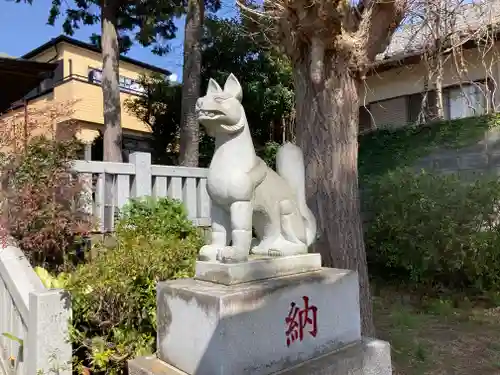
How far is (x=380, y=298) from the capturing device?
6.37 meters

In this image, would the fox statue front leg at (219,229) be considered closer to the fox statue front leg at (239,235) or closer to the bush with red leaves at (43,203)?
the fox statue front leg at (239,235)

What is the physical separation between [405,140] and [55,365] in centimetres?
707

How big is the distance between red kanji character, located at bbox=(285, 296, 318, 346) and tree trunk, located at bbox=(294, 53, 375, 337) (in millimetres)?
1493

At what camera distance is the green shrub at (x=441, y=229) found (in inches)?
229

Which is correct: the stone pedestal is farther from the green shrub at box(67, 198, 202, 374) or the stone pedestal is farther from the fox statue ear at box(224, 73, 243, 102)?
the fox statue ear at box(224, 73, 243, 102)

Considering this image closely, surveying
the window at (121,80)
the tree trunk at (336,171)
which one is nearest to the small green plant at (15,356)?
the tree trunk at (336,171)

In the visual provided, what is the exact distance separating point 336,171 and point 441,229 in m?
2.76

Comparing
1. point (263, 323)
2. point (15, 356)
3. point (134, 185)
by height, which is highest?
A: point (134, 185)

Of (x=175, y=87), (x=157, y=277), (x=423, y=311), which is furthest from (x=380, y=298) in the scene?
(x=175, y=87)

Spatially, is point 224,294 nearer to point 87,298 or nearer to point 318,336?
point 318,336

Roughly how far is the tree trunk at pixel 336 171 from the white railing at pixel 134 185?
1.83 meters

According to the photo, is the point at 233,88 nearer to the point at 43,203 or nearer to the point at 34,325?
the point at 34,325

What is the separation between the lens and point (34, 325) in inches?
110

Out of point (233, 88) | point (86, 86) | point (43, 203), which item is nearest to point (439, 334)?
point (233, 88)
